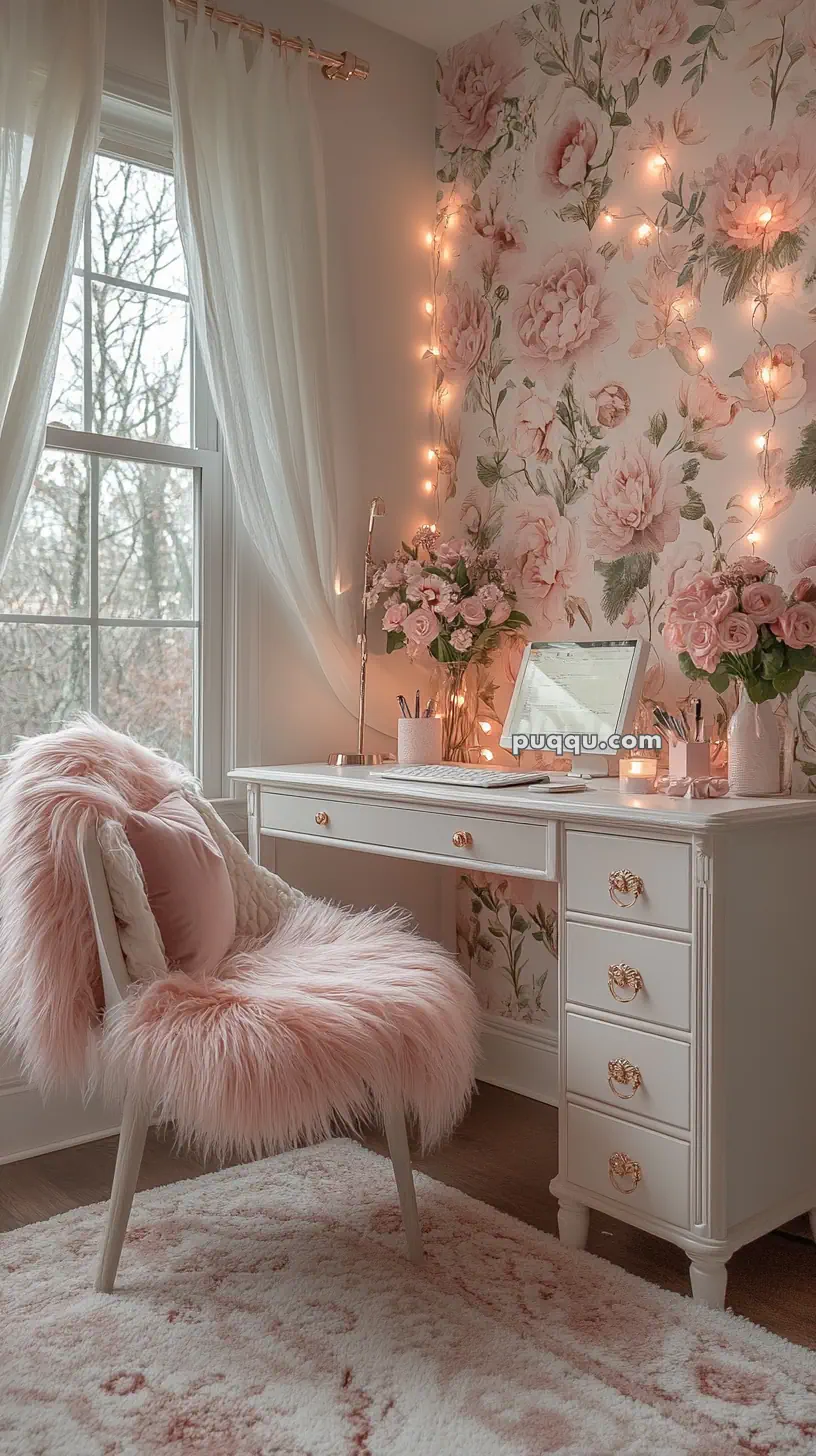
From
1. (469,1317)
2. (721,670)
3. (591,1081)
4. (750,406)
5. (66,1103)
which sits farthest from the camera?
(66,1103)

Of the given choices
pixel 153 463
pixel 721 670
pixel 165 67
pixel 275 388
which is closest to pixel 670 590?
pixel 721 670

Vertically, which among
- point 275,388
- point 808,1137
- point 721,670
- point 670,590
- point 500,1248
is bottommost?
point 500,1248

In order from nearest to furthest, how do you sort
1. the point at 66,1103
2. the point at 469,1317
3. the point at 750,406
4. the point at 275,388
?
the point at 469,1317
the point at 750,406
the point at 66,1103
the point at 275,388

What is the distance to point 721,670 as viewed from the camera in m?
2.15

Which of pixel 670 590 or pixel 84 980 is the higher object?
pixel 670 590

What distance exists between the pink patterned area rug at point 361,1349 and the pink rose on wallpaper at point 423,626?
1.27 meters

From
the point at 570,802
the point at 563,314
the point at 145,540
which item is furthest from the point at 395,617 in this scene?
the point at 570,802

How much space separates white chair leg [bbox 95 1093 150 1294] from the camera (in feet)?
5.86

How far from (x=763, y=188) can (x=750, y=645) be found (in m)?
0.96

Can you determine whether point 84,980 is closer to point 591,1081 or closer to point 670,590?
point 591,1081

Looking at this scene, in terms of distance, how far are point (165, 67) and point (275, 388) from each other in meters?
0.74

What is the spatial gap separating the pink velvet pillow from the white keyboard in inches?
20.4

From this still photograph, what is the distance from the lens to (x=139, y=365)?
104 inches

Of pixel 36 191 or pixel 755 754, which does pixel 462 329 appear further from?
pixel 755 754
